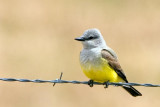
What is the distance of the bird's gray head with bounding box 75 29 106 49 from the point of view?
8.77 meters

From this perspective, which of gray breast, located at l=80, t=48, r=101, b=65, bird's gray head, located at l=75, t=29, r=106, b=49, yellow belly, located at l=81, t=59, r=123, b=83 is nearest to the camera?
yellow belly, located at l=81, t=59, r=123, b=83

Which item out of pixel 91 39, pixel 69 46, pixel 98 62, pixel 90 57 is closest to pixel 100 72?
pixel 98 62

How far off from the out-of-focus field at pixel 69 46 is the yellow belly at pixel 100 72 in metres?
3.65

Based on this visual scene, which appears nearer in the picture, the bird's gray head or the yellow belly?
Result: the yellow belly

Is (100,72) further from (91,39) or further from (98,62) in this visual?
(91,39)

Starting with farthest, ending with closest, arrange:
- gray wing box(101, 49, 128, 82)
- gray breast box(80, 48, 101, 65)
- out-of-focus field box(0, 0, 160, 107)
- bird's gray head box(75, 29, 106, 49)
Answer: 1. out-of-focus field box(0, 0, 160, 107)
2. bird's gray head box(75, 29, 106, 49)
3. gray wing box(101, 49, 128, 82)
4. gray breast box(80, 48, 101, 65)

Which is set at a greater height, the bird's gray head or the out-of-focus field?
the out-of-focus field

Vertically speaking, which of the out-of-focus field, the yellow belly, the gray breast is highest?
the out-of-focus field

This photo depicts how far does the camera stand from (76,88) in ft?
40.8

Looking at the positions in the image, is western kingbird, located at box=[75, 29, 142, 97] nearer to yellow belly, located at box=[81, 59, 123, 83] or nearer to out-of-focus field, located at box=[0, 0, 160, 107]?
yellow belly, located at box=[81, 59, 123, 83]

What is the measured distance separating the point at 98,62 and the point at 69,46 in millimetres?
5715

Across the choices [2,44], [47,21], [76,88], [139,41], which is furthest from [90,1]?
[76,88]

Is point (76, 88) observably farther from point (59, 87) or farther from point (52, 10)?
point (52, 10)

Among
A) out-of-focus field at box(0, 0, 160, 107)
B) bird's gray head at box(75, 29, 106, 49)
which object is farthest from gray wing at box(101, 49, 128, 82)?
out-of-focus field at box(0, 0, 160, 107)
